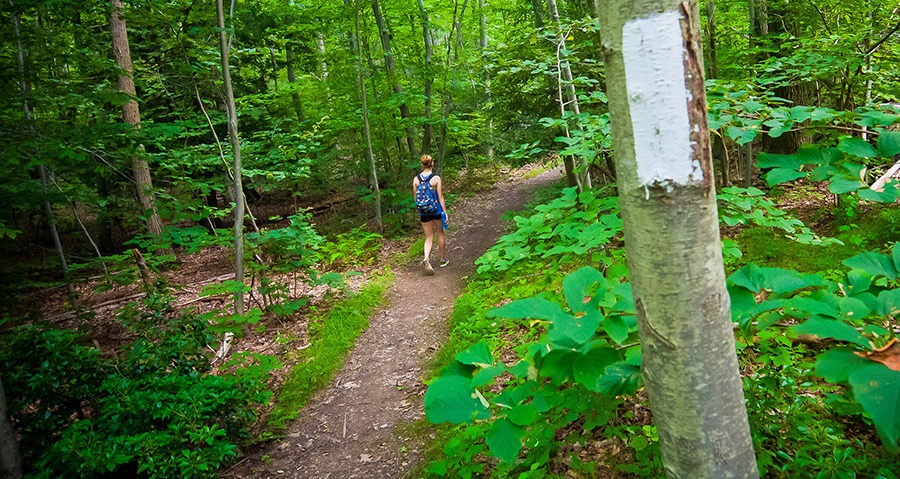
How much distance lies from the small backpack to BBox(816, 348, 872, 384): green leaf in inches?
247

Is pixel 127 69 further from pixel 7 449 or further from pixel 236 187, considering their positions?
pixel 7 449

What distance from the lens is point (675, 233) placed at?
2.99ft

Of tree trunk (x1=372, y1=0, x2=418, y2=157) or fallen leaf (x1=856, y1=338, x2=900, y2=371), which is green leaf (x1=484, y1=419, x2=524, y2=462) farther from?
tree trunk (x1=372, y1=0, x2=418, y2=157)

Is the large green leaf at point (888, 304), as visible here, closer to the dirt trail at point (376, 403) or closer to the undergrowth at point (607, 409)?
the undergrowth at point (607, 409)

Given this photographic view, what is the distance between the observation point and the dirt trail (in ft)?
11.5

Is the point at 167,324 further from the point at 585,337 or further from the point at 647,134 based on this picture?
the point at 647,134

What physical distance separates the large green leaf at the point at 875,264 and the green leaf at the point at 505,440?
104 cm

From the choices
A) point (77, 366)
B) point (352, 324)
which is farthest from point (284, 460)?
point (352, 324)

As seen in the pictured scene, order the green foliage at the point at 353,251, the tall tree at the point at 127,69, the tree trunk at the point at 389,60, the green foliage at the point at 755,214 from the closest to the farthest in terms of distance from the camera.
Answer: the green foliage at the point at 755,214 → the tall tree at the point at 127,69 → the green foliage at the point at 353,251 → the tree trunk at the point at 389,60

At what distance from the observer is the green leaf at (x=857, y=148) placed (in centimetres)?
135

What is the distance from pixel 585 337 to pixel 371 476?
2809 millimetres

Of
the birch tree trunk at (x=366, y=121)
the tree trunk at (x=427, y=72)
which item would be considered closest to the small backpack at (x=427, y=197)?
the birch tree trunk at (x=366, y=121)

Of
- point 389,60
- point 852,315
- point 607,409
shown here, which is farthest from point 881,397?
point 389,60

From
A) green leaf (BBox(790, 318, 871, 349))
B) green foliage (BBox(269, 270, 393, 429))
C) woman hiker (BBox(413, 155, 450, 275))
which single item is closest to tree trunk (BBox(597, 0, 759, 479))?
green leaf (BBox(790, 318, 871, 349))
